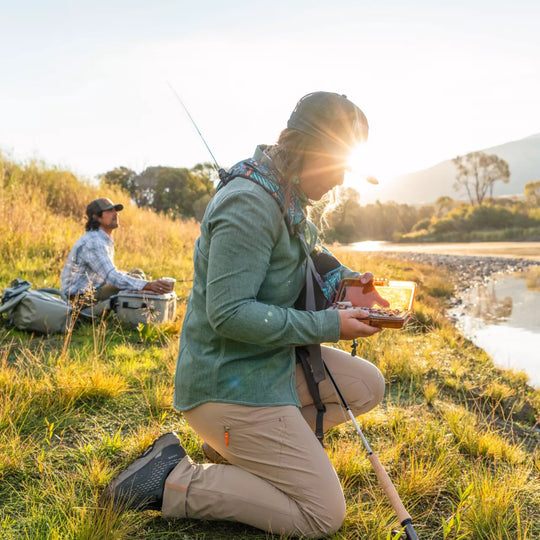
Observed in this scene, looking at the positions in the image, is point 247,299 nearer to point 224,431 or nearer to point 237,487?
point 224,431

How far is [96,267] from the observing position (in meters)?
4.48

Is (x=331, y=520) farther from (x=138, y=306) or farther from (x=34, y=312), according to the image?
(x=34, y=312)

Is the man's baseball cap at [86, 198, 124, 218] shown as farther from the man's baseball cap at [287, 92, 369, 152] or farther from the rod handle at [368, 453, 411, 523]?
the rod handle at [368, 453, 411, 523]

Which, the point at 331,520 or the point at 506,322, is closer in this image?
the point at 331,520

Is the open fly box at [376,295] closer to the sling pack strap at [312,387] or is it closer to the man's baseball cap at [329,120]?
the sling pack strap at [312,387]

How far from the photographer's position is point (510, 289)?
43.8 ft

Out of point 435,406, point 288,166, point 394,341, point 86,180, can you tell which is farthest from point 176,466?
point 86,180

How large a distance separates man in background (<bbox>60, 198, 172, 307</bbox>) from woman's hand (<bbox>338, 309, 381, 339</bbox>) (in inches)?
121

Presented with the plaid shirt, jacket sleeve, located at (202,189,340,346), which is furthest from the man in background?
jacket sleeve, located at (202,189,340,346)

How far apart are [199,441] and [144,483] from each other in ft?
1.91

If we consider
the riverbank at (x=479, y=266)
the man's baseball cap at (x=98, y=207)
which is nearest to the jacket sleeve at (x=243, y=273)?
the man's baseball cap at (x=98, y=207)

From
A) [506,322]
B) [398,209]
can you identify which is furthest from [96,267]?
[398,209]

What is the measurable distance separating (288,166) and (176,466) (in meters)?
1.21

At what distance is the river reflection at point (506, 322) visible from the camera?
5.88 meters
